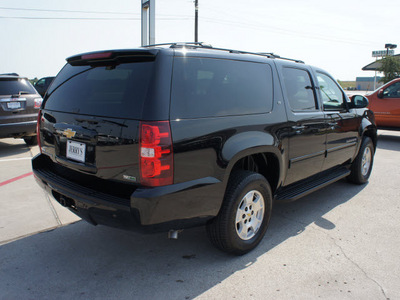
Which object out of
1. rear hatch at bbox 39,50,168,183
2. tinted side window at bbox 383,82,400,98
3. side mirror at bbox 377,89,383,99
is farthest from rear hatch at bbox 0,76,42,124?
tinted side window at bbox 383,82,400,98

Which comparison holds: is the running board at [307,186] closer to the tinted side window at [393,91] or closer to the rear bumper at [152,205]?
the rear bumper at [152,205]


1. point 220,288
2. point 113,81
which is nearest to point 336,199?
point 220,288

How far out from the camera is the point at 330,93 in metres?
4.44

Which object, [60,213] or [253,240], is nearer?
[253,240]

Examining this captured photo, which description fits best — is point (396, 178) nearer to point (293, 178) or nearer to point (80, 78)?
point (293, 178)

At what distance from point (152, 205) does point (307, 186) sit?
88.4 inches

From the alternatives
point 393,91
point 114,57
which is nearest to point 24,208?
point 114,57

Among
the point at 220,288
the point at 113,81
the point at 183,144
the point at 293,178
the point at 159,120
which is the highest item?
the point at 113,81

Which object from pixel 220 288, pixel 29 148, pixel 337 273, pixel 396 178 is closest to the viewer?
pixel 220 288

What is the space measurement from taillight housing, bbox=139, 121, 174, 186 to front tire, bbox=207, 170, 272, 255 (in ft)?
2.35

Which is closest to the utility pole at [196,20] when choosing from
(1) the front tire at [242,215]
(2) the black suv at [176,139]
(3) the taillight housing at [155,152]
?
(2) the black suv at [176,139]

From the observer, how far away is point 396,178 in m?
5.65

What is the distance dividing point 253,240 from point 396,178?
12.6 feet

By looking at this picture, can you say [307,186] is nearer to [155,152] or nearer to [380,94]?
[155,152]
